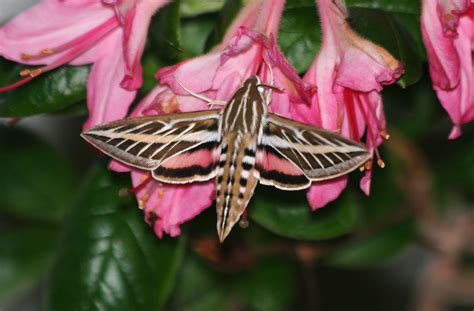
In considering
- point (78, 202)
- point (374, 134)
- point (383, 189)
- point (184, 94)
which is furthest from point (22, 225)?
point (374, 134)

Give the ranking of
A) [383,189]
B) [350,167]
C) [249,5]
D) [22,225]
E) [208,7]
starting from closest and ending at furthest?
1. [350,167]
2. [249,5]
3. [208,7]
4. [383,189]
5. [22,225]

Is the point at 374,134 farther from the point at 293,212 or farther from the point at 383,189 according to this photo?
the point at 383,189

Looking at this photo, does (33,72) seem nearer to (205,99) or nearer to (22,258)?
(205,99)

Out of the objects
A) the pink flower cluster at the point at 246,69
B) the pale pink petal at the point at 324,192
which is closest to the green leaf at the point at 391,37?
Result: the pink flower cluster at the point at 246,69

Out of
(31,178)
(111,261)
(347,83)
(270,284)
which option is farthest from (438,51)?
(31,178)

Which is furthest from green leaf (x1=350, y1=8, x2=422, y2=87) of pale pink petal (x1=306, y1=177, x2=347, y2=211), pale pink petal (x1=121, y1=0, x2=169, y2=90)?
pale pink petal (x1=121, y1=0, x2=169, y2=90)
